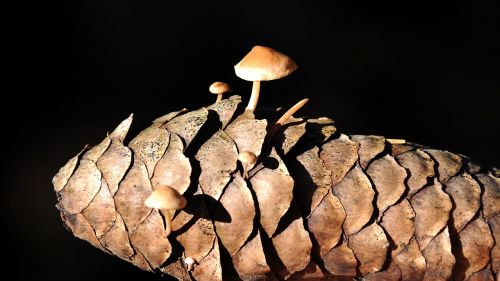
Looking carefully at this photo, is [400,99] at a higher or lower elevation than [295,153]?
lower

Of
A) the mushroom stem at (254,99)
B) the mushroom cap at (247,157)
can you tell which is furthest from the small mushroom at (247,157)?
the mushroom stem at (254,99)

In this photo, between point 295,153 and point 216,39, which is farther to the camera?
point 216,39

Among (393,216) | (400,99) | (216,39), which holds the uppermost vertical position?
(216,39)

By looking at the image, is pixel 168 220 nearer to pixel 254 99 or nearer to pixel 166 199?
pixel 166 199

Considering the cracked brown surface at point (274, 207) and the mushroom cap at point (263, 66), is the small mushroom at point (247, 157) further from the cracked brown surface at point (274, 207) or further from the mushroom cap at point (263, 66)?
the mushroom cap at point (263, 66)

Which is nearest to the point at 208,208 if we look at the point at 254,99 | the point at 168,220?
the point at 168,220

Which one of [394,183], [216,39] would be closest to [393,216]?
[394,183]

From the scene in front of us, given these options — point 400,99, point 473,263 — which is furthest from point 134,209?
point 400,99

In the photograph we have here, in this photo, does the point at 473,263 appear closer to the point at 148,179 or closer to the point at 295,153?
the point at 295,153
